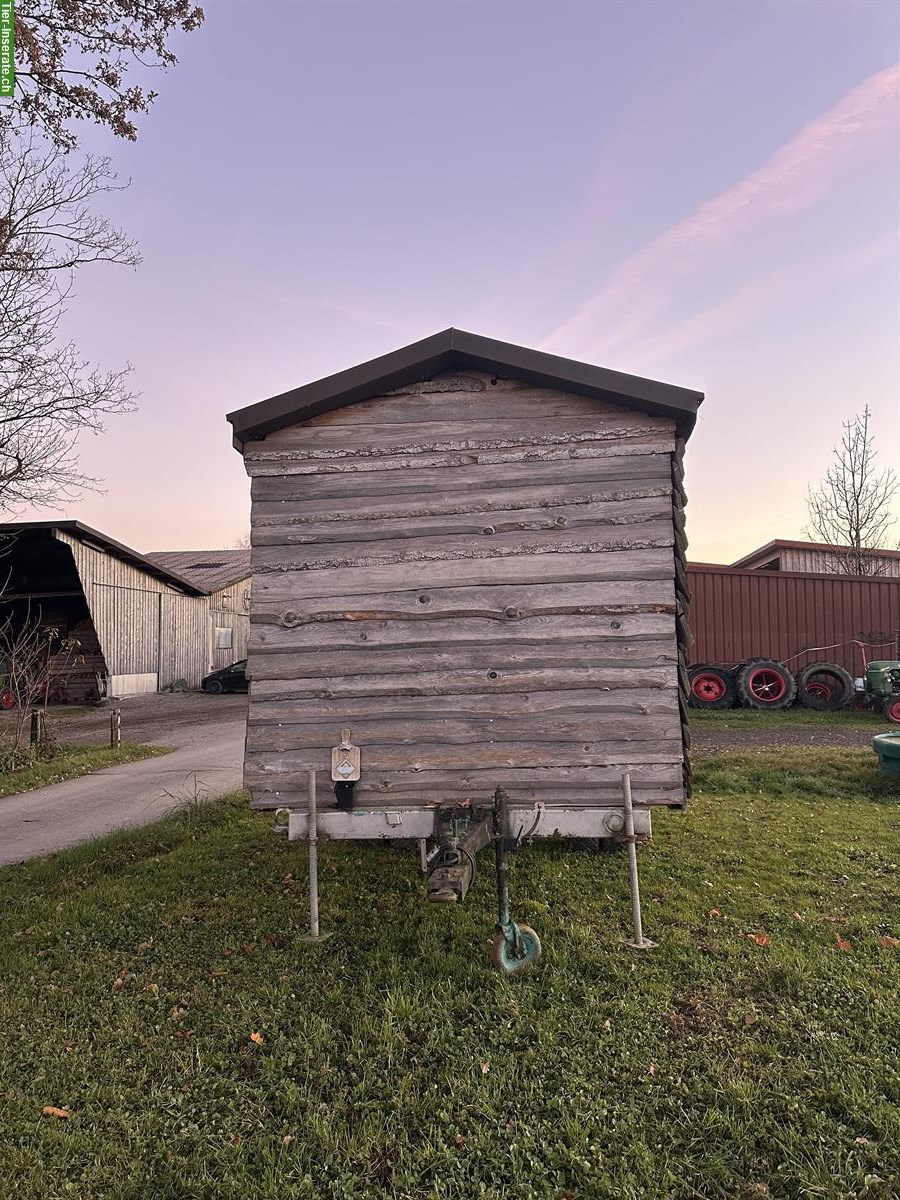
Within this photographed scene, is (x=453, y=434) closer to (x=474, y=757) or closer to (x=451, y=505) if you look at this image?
(x=451, y=505)

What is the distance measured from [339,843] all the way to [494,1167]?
15.5 ft

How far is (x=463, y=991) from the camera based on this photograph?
164 inches

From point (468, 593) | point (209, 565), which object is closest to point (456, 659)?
point (468, 593)

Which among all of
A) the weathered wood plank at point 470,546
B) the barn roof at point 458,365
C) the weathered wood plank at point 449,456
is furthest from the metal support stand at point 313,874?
the barn roof at point 458,365

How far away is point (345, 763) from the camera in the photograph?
16.5ft

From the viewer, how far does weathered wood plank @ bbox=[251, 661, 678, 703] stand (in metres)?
4.99

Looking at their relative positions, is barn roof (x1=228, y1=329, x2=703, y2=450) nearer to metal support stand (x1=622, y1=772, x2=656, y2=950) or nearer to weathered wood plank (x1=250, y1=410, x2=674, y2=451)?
weathered wood plank (x1=250, y1=410, x2=674, y2=451)

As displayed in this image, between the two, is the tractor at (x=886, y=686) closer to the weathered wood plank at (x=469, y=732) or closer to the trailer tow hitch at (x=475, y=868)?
the weathered wood plank at (x=469, y=732)

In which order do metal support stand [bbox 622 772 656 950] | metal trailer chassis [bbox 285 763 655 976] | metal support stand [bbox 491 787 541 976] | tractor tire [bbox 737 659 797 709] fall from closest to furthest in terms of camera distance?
metal support stand [bbox 491 787 541 976] < metal trailer chassis [bbox 285 763 655 976] < metal support stand [bbox 622 772 656 950] < tractor tire [bbox 737 659 797 709]

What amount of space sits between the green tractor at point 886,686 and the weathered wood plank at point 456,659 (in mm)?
12163

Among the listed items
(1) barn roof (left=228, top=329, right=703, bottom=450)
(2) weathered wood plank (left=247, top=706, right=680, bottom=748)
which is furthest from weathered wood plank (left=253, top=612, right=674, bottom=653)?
(1) barn roof (left=228, top=329, right=703, bottom=450)

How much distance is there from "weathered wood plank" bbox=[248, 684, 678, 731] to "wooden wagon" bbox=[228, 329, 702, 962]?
0.01 metres

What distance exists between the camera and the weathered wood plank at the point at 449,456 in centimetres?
506

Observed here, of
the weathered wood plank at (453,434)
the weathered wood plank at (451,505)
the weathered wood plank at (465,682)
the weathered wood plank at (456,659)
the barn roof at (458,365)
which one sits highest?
the barn roof at (458,365)
